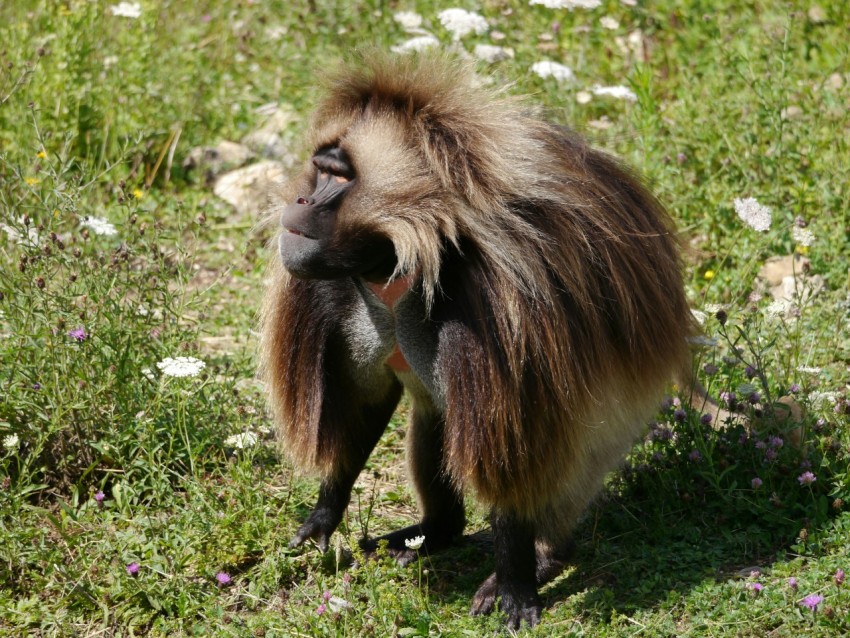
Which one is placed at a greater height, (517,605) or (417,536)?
(517,605)

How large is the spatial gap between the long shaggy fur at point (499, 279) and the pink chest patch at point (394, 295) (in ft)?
0.18

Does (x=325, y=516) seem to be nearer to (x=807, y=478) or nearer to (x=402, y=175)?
(x=402, y=175)

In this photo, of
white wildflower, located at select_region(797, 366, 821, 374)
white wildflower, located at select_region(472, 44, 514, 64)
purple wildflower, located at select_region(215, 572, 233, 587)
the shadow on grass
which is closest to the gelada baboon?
the shadow on grass

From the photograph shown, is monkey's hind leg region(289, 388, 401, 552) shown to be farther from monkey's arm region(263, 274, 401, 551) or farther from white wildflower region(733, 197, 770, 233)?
white wildflower region(733, 197, 770, 233)

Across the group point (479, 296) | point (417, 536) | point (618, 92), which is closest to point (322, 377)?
point (479, 296)

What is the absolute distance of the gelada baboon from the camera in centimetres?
315

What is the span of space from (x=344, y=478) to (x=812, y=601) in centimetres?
160

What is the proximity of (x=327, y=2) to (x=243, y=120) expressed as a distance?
3.41 ft

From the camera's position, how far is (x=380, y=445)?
4.80m

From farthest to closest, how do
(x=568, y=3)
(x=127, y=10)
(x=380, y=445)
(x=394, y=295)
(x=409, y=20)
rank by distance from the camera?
(x=409, y=20) < (x=127, y=10) < (x=568, y=3) < (x=380, y=445) < (x=394, y=295)

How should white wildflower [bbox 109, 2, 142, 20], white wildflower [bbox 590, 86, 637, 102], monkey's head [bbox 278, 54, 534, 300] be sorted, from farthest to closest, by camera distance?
1. white wildflower [bbox 109, 2, 142, 20]
2. white wildflower [bbox 590, 86, 637, 102]
3. monkey's head [bbox 278, 54, 534, 300]

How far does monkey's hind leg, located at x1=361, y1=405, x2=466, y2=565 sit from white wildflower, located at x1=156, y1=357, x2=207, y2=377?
78 centimetres

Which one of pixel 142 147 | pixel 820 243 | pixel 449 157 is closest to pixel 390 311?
pixel 449 157

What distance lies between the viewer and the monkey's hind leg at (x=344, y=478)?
3.87m
